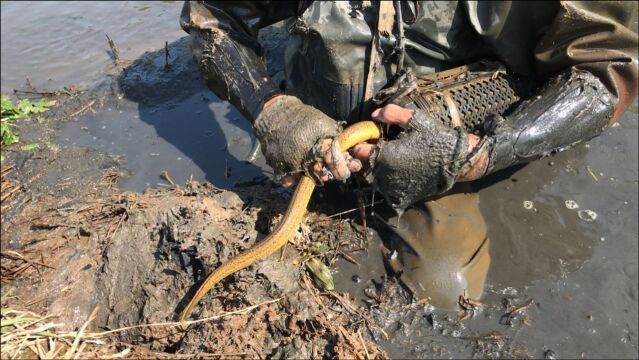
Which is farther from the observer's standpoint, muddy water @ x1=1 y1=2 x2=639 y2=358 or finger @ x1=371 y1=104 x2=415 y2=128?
muddy water @ x1=1 y1=2 x2=639 y2=358

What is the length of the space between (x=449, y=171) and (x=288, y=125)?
1.02 m

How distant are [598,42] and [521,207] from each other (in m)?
1.22

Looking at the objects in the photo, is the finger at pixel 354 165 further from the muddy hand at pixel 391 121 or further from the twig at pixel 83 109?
the twig at pixel 83 109

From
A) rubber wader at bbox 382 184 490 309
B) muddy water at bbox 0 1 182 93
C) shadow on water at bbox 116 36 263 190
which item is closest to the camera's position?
rubber wader at bbox 382 184 490 309

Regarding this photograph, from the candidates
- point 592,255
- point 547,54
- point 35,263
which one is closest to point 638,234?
point 592,255

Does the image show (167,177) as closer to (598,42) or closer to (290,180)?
(290,180)

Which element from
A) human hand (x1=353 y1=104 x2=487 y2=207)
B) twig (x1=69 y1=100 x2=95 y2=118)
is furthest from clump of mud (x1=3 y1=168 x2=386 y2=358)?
twig (x1=69 y1=100 x2=95 y2=118)

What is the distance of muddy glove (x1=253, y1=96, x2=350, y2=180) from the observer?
2.73 meters

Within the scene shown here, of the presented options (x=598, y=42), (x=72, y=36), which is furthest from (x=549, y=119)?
(x=72, y=36)

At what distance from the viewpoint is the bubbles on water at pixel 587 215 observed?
3355 mm

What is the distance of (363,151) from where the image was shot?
2.84 metres

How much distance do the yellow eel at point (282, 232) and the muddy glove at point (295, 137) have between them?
9 centimetres

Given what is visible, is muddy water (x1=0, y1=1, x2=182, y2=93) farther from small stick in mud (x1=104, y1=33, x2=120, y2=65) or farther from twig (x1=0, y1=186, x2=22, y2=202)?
twig (x1=0, y1=186, x2=22, y2=202)

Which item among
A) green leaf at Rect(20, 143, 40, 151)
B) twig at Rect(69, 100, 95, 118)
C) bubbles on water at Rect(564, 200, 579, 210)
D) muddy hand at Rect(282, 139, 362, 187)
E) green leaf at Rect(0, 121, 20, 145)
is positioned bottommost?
bubbles on water at Rect(564, 200, 579, 210)
